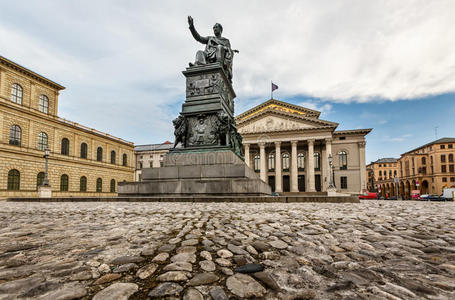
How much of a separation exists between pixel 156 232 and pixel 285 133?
42859mm

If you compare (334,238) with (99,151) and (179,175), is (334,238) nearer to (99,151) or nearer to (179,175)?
(179,175)

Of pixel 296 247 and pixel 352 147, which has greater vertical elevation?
pixel 352 147

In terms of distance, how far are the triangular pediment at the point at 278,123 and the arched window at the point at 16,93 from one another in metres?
32.6

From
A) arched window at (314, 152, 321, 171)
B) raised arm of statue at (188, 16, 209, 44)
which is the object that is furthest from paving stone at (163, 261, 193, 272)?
arched window at (314, 152, 321, 171)

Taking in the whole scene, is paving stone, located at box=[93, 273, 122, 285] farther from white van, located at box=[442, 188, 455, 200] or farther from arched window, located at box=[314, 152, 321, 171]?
arched window, located at box=[314, 152, 321, 171]

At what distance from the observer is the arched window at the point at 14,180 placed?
2745cm

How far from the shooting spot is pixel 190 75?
1062 cm

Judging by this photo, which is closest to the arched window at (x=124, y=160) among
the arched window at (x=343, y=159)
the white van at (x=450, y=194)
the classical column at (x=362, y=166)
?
the arched window at (x=343, y=159)

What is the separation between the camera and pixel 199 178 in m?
9.31

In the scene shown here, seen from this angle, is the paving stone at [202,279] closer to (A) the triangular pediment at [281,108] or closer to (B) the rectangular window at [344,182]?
(A) the triangular pediment at [281,108]

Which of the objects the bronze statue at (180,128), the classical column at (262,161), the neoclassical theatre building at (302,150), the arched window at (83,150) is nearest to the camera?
the bronze statue at (180,128)

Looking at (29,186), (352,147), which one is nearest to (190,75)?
(29,186)

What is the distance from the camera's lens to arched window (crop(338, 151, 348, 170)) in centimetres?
4693

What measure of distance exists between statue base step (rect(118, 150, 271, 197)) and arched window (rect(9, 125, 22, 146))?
92.0 feet
